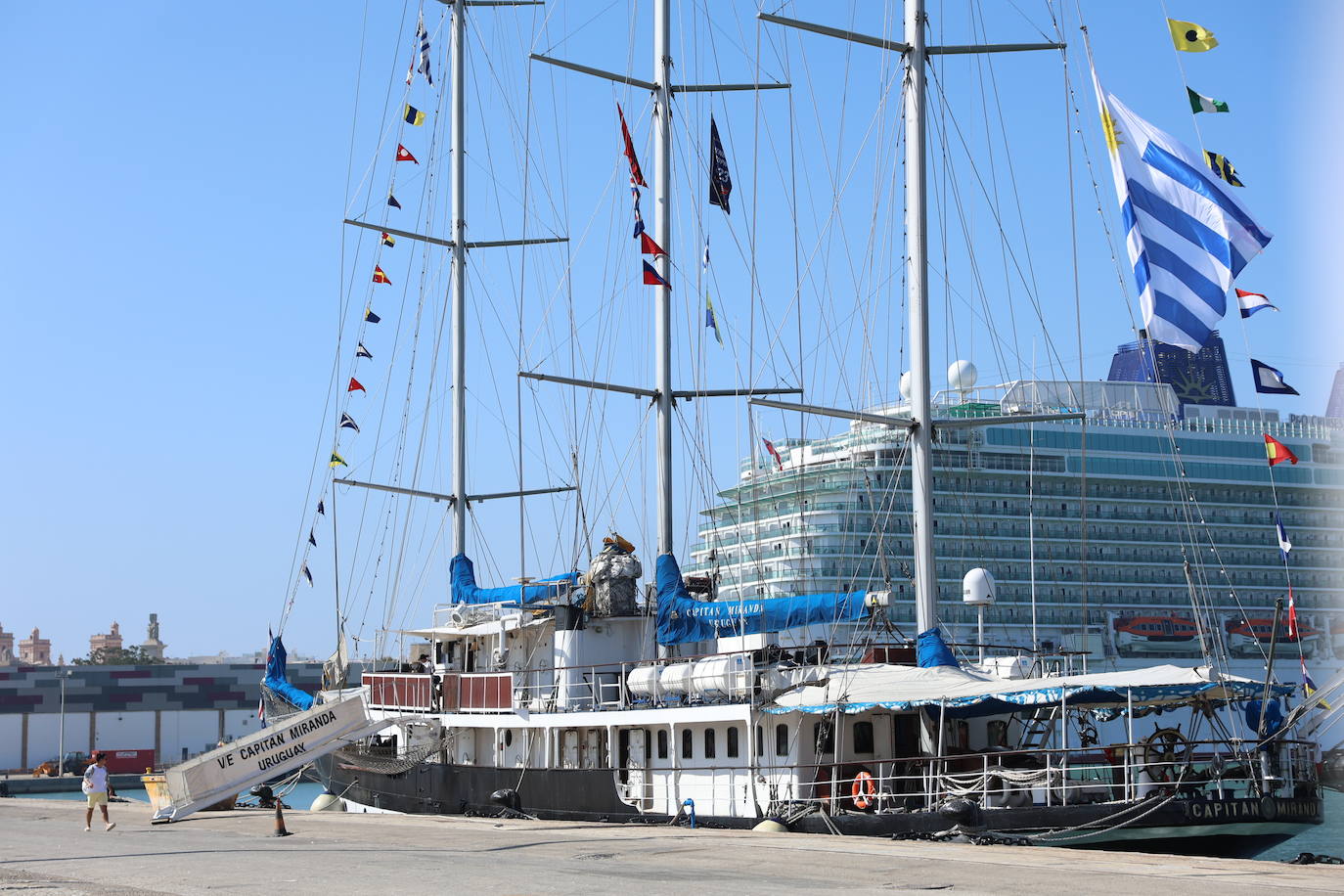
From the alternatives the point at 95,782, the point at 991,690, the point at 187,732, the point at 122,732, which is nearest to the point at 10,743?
the point at 122,732

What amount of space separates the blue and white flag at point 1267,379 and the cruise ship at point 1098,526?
162 ft

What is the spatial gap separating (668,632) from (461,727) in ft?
19.9

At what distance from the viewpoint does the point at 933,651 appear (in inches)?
1028

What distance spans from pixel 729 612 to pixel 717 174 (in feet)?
32.8

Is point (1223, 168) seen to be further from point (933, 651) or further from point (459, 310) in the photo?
point (459, 310)

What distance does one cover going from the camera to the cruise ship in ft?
269

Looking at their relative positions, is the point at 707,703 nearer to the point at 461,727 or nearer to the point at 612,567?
the point at 612,567

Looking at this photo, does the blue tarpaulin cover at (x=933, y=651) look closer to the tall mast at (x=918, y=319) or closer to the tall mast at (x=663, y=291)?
the tall mast at (x=918, y=319)

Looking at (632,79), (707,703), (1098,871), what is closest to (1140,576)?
(632,79)

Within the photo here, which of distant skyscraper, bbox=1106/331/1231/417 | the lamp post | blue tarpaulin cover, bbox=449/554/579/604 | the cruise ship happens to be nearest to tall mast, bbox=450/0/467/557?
blue tarpaulin cover, bbox=449/554/579/604

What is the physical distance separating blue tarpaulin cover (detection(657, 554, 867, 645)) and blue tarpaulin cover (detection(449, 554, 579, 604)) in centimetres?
230

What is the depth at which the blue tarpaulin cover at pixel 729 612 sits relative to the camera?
2998 cm

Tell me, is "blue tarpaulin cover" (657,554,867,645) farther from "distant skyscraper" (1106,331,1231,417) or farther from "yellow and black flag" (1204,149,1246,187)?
"distant skyscraper" (1106,331,1231,417)

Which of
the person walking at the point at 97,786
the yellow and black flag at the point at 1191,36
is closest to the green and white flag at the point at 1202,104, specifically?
the yellow and black flag at the point at 1191,36
